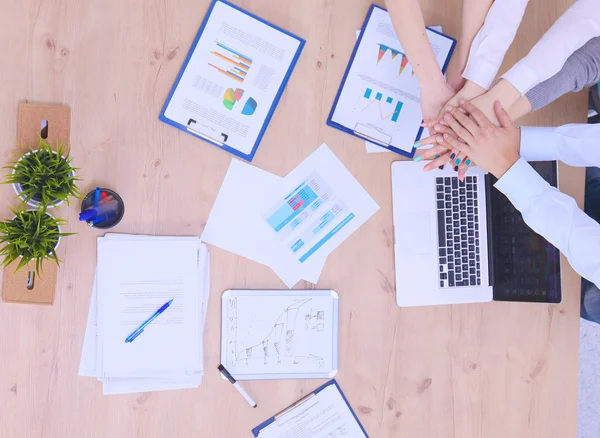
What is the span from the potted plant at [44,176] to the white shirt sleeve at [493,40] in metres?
0.86

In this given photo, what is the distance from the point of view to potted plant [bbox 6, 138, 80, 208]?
91 centimetres

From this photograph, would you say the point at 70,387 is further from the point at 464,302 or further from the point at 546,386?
the point at 546,386

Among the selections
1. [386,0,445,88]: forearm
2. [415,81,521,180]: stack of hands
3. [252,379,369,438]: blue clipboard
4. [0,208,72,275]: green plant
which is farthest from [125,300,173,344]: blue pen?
[386,0,445,88]: forearm

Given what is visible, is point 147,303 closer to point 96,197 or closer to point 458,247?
point 96,197

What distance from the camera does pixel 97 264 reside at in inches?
40.4

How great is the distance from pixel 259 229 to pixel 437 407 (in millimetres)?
571

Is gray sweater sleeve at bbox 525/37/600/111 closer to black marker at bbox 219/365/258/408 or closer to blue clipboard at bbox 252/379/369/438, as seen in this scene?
blue clipboard at bbox 252/379/369/438

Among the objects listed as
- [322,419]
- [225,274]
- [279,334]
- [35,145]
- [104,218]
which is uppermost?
[35,145]

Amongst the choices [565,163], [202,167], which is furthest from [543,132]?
[202,167]

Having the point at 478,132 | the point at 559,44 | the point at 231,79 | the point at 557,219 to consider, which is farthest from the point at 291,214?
the point at 559,44

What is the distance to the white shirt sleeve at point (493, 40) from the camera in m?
1.03

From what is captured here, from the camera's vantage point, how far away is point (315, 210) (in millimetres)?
1081

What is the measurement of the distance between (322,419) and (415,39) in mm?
861

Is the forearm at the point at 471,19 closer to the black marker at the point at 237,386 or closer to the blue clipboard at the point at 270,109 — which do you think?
the blue clipboard at the point at 270,109
